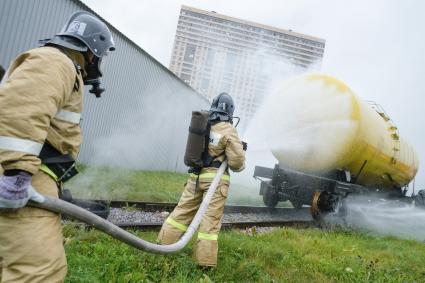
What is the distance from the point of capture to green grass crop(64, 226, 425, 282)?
3658 millimetres

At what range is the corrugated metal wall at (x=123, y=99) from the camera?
806cm

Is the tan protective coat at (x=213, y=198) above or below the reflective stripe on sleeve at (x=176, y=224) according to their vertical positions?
above

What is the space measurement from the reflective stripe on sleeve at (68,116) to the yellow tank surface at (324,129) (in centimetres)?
663

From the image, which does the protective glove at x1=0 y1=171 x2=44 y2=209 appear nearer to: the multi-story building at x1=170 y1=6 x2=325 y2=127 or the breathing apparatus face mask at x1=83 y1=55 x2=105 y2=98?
the breathing apparatus face mask at x1=83 y1=55 x2=105 y2=98

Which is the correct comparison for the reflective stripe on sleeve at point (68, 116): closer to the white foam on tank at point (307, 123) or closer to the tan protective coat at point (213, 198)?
the tan protective coat at point (213, 198)

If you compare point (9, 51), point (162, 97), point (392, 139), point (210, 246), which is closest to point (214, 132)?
point (210, 246)

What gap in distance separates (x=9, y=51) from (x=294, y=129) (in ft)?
20.1

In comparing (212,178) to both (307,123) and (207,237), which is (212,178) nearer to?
(207,237)

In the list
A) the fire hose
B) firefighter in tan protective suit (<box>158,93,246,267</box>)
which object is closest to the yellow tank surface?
firefighter in tan protective suit (<box>158,93,246,267</box>)

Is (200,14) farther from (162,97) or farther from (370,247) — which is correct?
(370,247)

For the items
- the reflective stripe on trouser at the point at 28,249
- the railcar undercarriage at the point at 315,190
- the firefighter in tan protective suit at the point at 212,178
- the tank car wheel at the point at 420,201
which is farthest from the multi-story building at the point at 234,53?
the reflective stripe on trouser at the point at 28,249

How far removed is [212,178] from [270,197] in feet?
19.5

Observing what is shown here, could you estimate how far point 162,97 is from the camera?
1505 centimetres

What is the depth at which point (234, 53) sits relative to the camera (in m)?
42.9
